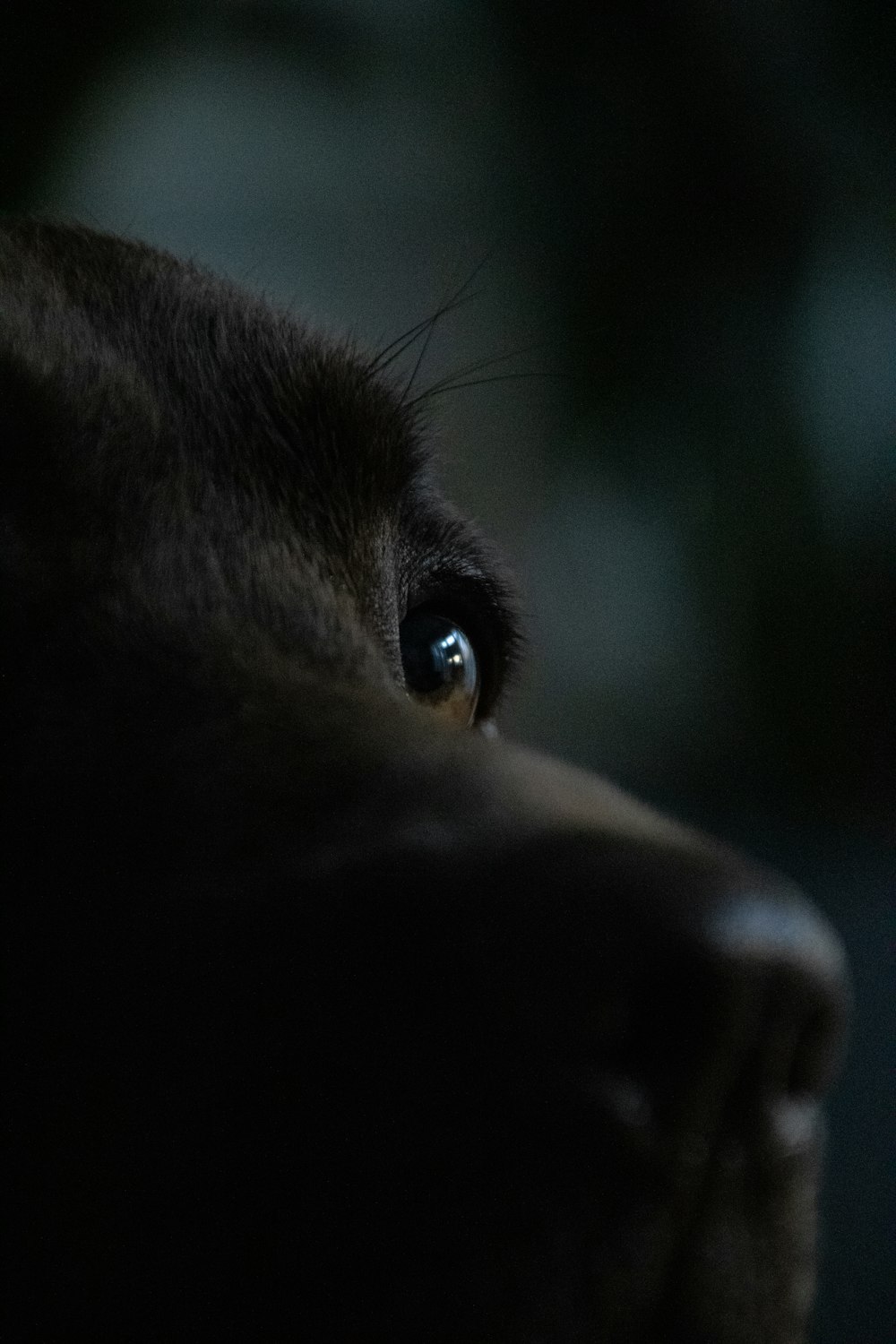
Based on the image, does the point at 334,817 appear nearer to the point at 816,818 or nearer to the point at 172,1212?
the point at 172,1212

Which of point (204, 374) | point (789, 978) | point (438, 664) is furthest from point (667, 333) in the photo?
point (789, 978)

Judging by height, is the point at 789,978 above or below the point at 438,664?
below

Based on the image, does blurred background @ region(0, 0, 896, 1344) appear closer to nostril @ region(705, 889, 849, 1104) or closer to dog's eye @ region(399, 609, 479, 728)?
dog's eye @ region(399, 609, 479, 728)

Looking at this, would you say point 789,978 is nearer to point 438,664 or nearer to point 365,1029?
point 365,1029

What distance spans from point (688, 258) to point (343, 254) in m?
0.64

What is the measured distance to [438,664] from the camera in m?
1.07

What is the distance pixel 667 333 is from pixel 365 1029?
7.16ft

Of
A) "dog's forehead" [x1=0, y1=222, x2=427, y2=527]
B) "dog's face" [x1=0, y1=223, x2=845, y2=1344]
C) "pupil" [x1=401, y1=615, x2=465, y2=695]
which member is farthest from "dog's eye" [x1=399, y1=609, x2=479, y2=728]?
"dog's face" [x1=0, y1=223, x2=845, y2=1344]

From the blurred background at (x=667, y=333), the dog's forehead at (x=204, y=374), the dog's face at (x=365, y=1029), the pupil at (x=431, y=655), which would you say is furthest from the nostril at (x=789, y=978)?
the blurred background at (x=667, y=333)

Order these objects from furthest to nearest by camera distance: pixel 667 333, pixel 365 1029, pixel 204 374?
pixel 667 333
pixel 204 374
pixel 365 1029

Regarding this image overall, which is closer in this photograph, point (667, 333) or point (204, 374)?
point (204, 374)

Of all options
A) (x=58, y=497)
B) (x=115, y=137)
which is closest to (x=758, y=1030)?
(x=58, y=497)

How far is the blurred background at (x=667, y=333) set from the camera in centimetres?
222

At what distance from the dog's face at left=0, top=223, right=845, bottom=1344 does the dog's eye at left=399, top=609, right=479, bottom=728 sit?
0.40 meters
